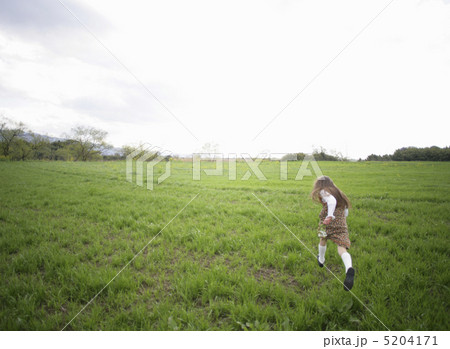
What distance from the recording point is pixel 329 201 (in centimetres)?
241

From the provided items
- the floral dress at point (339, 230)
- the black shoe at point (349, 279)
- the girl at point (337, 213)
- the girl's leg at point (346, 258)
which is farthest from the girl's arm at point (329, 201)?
the black shoe at point (349, 279)

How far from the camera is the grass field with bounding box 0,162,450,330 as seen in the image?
2.35 m

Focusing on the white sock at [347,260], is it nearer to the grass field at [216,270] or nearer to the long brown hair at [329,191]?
the grass field at [216,270]

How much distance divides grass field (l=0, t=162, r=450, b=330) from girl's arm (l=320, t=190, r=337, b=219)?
125 cm

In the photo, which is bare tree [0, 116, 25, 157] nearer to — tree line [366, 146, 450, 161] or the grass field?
the grass field

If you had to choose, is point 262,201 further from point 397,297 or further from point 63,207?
point 63,207

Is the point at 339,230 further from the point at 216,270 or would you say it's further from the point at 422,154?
the point at 422,154

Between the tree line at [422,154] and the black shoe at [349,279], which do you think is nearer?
the black shoe at [349,279]

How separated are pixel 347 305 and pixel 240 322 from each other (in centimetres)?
147

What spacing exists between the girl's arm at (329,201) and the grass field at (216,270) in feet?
4.11

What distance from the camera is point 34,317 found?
2.32 meters

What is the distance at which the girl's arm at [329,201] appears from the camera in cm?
237

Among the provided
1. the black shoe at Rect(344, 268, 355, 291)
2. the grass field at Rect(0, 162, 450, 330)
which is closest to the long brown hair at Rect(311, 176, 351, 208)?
the black shoe at Rect(344, 268, 355, 291)
